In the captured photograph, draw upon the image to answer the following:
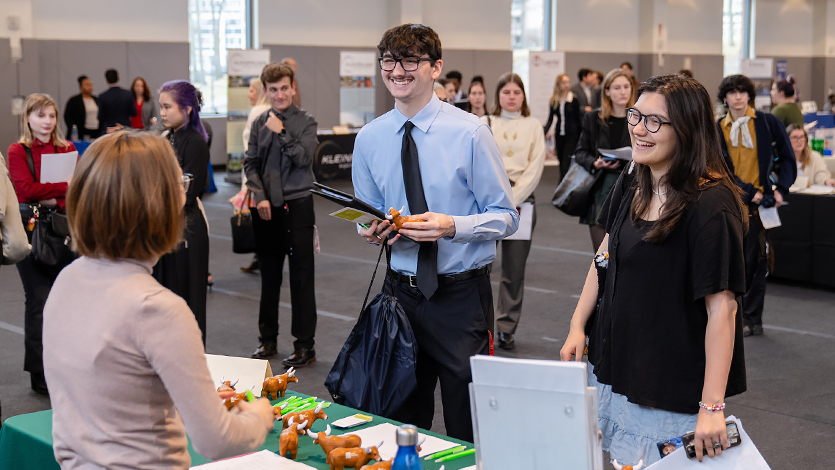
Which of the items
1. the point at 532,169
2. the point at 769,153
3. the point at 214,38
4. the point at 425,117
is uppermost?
the point at 214,38

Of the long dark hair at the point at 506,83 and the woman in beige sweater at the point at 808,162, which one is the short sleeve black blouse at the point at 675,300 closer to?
the long dark hair at the point at 506,83

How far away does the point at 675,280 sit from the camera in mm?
1969

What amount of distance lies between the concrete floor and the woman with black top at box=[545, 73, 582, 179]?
3.59m

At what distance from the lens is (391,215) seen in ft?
7.71

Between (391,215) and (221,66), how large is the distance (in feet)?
45.7

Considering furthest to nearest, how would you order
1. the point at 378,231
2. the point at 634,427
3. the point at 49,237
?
the point at 49,237 → the point at 378,231 → the point at 634,427

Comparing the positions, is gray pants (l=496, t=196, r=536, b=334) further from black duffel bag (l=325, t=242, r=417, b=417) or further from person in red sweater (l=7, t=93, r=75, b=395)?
black duffel bag (l=325, t=242, r=417, b=417)

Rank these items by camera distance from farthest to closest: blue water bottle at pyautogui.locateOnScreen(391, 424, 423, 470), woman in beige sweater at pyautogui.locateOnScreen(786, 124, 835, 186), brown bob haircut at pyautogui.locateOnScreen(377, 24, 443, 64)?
woman in beige sweater at pyautogui.locateOnScreen(786, 124, 835, 186)
brown bob haircut at pyautogui.locateOnScreen(377, 24, 443, 64)
blue water bottle at pyautogui.locateOnScreen(391, 424, 423, 470)

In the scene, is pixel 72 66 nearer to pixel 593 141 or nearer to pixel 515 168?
pixel 515 168

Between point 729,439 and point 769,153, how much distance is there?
381 cm

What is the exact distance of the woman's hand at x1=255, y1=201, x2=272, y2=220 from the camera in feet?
15.4

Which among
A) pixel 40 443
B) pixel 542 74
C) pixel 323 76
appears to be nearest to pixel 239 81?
pixel 323 76

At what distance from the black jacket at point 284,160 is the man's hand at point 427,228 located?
244 cm

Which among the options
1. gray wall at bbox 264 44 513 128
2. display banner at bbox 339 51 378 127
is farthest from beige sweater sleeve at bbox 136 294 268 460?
gray wall at bbox 264 44 513 128
